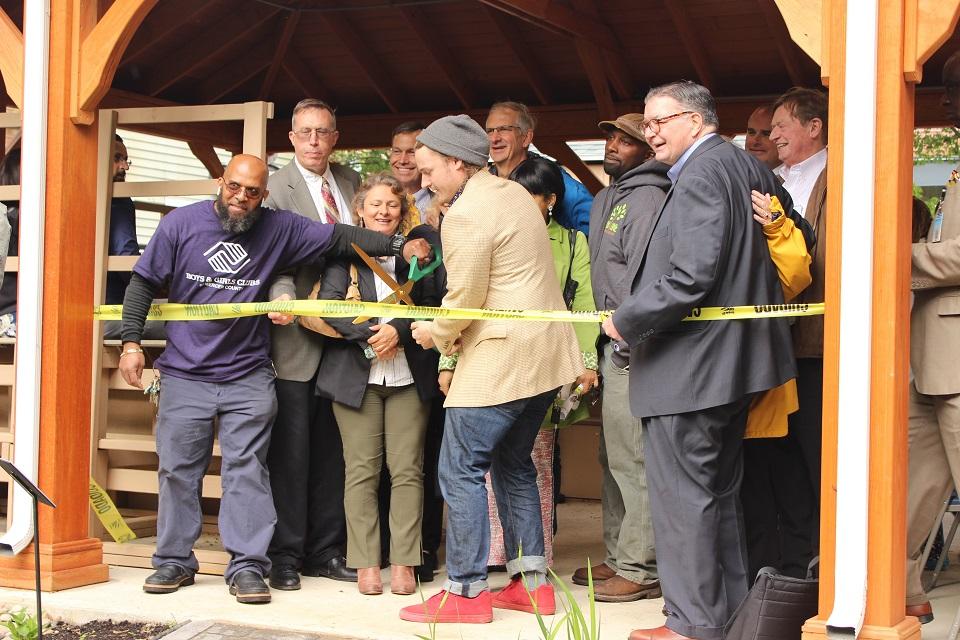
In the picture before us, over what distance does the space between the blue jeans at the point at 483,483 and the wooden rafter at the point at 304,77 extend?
5.36 meters

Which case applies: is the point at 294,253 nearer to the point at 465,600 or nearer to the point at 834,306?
the point at 465,600

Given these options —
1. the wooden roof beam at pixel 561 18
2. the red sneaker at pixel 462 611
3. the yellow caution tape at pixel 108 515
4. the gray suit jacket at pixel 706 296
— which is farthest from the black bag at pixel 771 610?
the wooden roof beam at pixel 561 18

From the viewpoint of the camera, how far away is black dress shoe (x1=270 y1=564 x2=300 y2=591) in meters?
5.52

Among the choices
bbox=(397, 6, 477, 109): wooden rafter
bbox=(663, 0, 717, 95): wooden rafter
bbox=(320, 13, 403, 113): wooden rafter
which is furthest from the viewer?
bbox=(320, 13, 403, 113): wooden rafter

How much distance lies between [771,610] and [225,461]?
252 cm

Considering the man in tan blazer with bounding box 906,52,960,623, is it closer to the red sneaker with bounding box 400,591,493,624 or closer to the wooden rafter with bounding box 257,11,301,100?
the red sneaker with bounding box 400,591,493,624

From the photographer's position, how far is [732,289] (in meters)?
4.27

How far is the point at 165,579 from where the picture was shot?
5.33 m

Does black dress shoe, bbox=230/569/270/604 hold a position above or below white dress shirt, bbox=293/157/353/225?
below

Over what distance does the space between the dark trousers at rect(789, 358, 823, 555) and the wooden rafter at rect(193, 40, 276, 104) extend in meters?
5.84

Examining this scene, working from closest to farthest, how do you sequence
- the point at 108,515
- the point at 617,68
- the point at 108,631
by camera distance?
the point at 108,631 → the point at 108,515 → the point at 617,68

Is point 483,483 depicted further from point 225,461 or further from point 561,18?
point 561,18

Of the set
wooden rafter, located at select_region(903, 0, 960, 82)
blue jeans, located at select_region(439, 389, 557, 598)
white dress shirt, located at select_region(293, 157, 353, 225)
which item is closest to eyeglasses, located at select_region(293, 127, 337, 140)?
white dress shirt, located at select_region(293, 157, 353, 225)

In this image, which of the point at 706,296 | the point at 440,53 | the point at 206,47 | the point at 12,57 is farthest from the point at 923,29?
the point at 206,47
